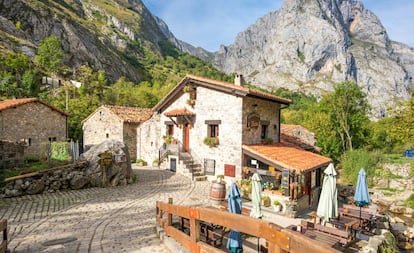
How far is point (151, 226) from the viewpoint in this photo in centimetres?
851

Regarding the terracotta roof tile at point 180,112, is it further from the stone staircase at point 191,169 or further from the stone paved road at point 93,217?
the stone paved road at point 93,217

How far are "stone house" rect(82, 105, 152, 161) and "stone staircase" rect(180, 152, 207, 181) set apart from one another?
7620mm

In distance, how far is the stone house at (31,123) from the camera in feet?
63.2

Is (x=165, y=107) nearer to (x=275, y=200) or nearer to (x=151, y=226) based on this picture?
(x=275, y=200)

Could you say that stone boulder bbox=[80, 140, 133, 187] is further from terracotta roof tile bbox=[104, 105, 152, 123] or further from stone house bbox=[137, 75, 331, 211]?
terracotta roof tile bbox=[104, 105, 152, 123]

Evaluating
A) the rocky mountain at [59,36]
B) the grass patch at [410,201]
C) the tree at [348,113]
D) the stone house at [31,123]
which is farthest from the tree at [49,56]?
the grass patch at [410,201]

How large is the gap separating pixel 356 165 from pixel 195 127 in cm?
1649

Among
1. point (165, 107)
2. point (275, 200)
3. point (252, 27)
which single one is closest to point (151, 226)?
point (275, 200)

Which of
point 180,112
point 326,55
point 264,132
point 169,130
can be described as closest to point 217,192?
point 264,132

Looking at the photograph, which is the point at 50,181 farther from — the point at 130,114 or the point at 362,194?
the point at 362,194

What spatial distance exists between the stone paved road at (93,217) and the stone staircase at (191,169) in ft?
6.29

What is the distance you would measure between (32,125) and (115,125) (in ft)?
21.0

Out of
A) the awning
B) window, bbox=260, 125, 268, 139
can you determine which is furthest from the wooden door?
window, bbox=260, 125, 268, 139

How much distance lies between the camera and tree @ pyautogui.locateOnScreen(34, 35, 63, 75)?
51.5m
